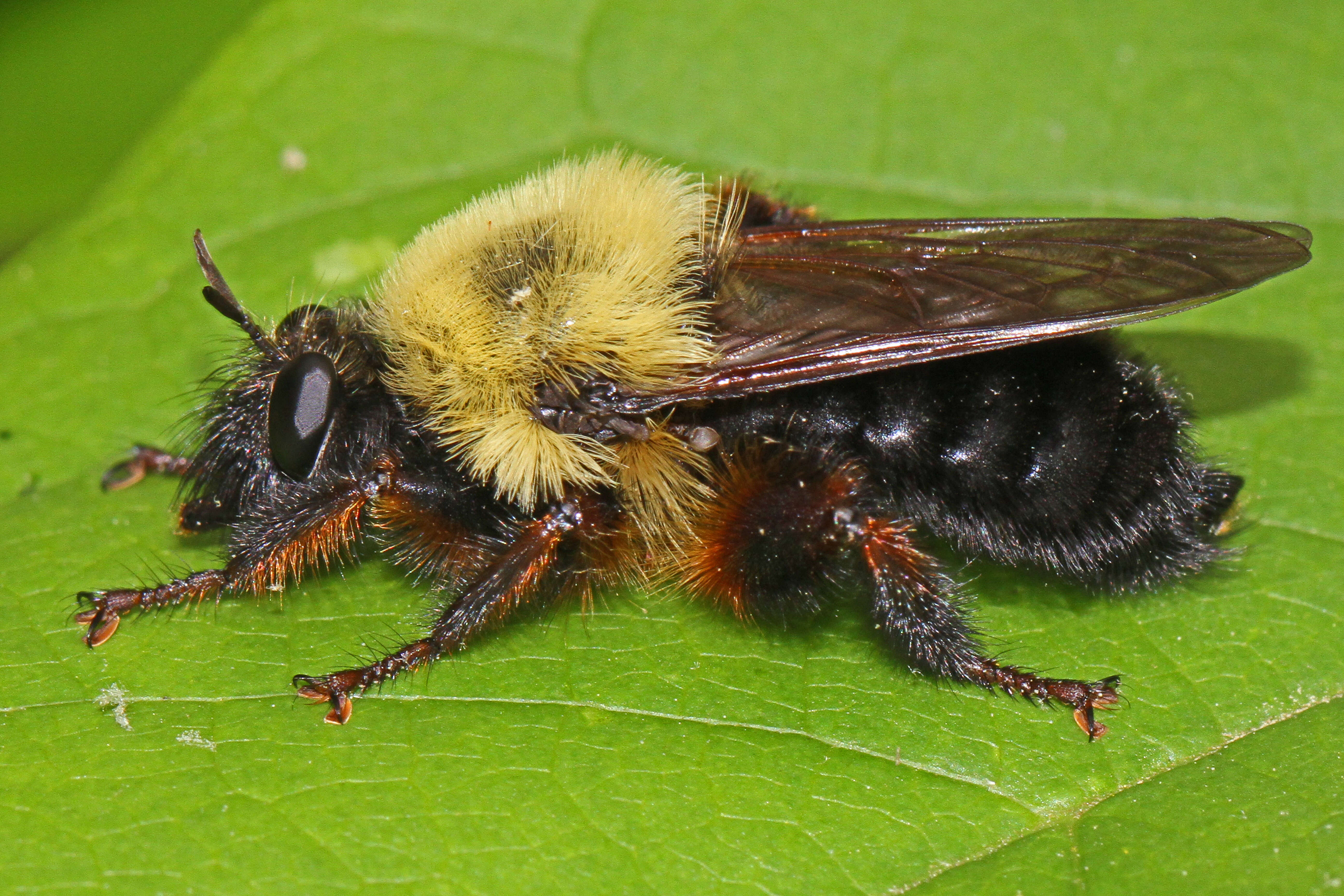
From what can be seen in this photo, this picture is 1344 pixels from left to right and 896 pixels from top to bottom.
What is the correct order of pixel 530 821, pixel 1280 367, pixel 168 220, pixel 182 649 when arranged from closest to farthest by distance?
pixel 530 821
pixel 182 649
pixel 1280 367
pixel 168 220

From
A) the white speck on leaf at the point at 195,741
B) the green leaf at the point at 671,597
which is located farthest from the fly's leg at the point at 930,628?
the white speck on leaf at the point at 195,741

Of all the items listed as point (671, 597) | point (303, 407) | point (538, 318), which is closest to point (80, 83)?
point (303, 407)

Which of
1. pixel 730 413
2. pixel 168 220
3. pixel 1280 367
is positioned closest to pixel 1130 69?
pixel 1280 367

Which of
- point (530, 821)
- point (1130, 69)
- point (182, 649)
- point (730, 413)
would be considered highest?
point (1130, 69)

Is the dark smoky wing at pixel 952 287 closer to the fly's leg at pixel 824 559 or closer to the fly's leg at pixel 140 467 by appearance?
the fly's leg at pixel 824 559

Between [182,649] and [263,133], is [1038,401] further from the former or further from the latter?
[263,133]
